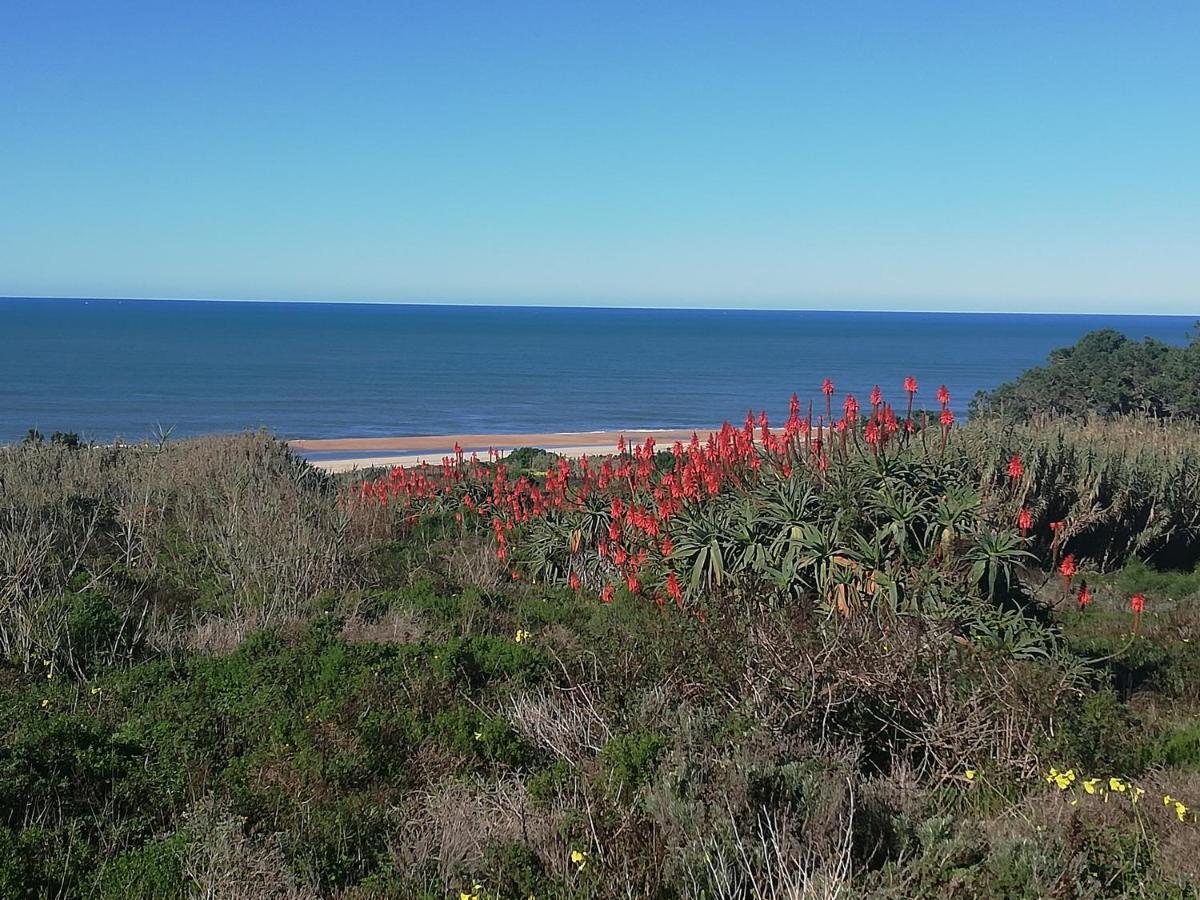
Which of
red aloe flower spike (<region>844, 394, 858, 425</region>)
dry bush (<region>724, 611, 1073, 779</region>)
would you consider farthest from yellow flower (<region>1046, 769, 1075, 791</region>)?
red aloe flower spike (<region>844, 394, 858, 425</region>)

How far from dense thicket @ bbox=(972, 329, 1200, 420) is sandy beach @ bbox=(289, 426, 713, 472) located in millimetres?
7824

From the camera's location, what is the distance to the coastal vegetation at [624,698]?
3959mm

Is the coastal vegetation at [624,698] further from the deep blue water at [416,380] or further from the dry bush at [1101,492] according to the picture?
the deep blue water at [416,380]

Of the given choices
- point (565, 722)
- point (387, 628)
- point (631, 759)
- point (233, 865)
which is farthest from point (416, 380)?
point (233, 865)

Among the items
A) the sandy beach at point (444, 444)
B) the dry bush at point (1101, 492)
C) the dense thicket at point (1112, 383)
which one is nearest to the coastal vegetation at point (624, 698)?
the dry bush at point (1101, 492)

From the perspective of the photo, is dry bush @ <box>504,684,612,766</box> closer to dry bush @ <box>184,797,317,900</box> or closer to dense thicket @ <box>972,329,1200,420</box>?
dry bush @ <box>184,797,317,900</box>

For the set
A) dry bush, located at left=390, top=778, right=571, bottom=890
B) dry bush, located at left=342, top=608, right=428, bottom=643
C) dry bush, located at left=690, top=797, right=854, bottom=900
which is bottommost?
dry bush, located at left=342, top=608, right=428, bottom=643

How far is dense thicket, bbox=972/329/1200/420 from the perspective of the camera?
2233cm

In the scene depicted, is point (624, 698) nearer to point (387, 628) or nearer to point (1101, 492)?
point (387, 628)

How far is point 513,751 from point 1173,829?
9.34ft

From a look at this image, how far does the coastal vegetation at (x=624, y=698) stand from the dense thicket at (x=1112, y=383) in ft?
46.2

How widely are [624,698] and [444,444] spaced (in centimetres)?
2768

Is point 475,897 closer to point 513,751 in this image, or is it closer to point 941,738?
point 513,751

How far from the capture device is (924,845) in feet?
12.9
